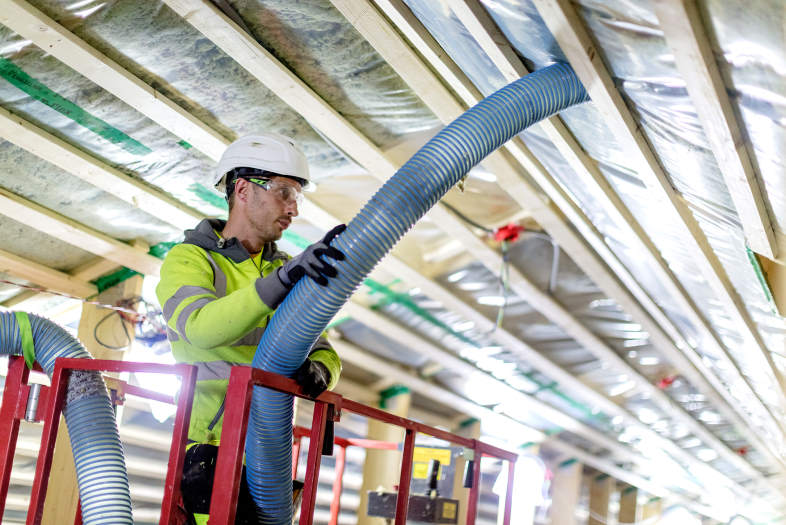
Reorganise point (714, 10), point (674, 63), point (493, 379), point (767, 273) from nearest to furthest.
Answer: point (714, 10) < point (674, 63) < point (767, 273) < point (493, 379)

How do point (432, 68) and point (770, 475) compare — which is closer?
point (432, 68)

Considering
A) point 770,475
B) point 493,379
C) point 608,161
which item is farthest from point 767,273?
point 770,475

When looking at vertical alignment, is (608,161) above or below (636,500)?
above

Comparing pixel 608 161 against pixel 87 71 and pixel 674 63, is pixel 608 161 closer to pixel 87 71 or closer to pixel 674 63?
pixel 674 63

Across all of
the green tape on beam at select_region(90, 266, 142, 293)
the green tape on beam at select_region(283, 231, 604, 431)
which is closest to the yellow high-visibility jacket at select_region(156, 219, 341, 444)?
the green tape on beam at select_region(283, 231, 604, 431)

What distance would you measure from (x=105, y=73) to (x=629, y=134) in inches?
74.8

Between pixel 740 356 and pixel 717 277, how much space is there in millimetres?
1659

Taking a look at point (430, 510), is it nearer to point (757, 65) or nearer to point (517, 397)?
point (757, 65)

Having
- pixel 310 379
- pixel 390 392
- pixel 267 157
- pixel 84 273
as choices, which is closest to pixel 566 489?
pixel 390 392

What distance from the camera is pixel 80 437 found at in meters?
2.02

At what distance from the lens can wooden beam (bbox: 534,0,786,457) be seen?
7.61 feet

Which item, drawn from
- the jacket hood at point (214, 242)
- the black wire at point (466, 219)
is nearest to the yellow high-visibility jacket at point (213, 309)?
the jacket hood at point (214, 242)

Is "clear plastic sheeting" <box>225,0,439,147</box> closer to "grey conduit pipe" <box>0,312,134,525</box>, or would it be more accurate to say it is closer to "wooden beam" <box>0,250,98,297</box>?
"grey conduit pipe" <box>0,312,134,525</box>

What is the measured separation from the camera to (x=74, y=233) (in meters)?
4.38
